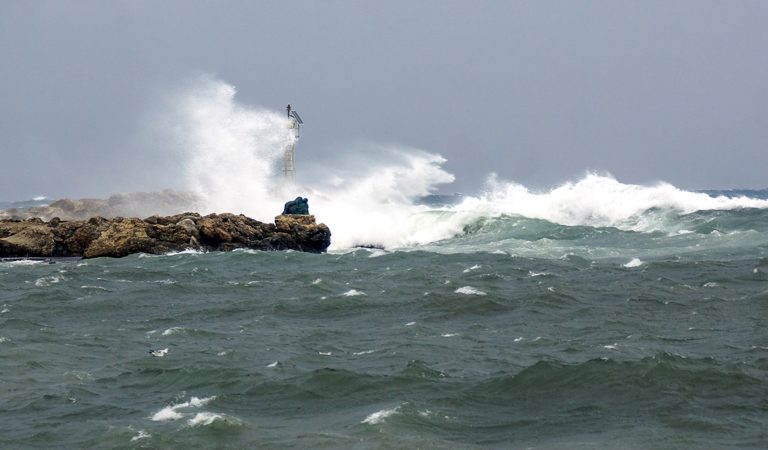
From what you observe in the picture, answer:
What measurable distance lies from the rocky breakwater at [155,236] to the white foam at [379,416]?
84.2 feet

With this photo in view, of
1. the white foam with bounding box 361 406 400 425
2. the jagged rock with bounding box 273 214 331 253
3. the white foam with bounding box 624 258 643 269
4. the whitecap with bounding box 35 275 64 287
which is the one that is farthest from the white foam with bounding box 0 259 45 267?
the white foam with bounding box 361 406 400 425

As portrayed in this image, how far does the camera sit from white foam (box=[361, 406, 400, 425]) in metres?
14.2

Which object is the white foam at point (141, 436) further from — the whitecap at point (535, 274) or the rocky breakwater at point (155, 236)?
the rocky breakwater at point (155, 236)

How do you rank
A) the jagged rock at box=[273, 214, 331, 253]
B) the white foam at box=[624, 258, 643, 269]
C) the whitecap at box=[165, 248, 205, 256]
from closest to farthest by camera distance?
1. the white foam at box=[624, 258, 643, 269]
2. the whitecap at box=[165, 248, 205, 256]
3. the jagged rock at box=[273, 214, 331, 253]

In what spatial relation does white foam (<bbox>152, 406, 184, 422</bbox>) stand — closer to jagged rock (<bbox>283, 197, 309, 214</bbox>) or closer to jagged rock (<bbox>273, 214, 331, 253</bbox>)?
jagged rock (<bbox>273, 214, 331, 253</bbox>)

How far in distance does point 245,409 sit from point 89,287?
14410 mm

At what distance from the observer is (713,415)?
14.4 meters

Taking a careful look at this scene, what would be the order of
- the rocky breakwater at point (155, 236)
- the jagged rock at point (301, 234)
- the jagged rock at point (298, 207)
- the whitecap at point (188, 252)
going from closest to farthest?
the whitecap at point (188, 252) < the rocky breakwater at point (155, 236) < the jagged rock at point (301, 234) < the jagged rock at point (298, 207)

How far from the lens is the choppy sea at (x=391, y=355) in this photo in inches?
552

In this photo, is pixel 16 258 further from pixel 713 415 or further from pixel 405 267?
pixel 713 415

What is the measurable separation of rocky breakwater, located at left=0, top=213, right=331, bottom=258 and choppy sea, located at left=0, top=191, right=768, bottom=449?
238 inches

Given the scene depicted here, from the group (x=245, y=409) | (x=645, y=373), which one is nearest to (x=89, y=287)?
(x=245, y=409)

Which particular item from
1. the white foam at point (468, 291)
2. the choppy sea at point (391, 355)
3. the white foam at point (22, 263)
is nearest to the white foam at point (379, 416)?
the choppy sea at point (391, 355)

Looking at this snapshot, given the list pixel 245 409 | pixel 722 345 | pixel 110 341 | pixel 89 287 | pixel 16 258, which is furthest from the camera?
pixel 16 258
